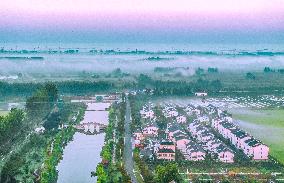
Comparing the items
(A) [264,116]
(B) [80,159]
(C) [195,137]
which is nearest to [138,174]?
(B) [80,159]

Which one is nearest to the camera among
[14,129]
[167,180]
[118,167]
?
[167,180]

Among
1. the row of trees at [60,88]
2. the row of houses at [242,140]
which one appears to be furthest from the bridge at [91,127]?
the row of trees at [60,88]

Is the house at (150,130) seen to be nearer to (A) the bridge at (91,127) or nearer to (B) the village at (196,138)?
(B) the village at (196,138)

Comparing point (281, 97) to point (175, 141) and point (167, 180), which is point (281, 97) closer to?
point (175, 141)

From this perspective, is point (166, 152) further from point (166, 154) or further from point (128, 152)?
point (128, 152)

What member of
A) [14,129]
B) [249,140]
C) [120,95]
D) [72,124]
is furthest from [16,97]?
[249,140]
